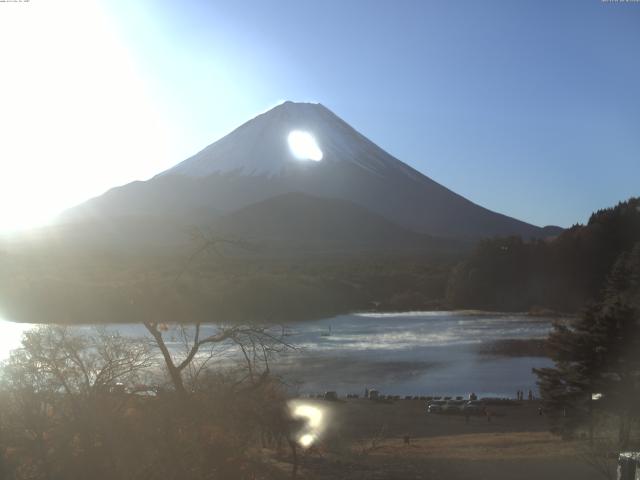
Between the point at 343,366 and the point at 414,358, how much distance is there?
124 inches

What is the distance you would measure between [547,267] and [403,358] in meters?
32.5

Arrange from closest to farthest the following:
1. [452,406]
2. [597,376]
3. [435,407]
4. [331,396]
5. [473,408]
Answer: [597,376]
[473,408]
[435,407]
[452,406]
[331,396]

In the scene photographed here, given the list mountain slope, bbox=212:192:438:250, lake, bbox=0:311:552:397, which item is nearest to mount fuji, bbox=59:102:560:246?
mountain slope, bbox=212:192:438:250

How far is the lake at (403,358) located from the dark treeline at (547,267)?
39.2 feet

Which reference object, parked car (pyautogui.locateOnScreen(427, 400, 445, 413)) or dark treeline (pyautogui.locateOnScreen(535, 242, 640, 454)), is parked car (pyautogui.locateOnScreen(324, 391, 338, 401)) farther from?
dark treeline (pyautogui.locateOnScreen(535, 242, 640, 454))

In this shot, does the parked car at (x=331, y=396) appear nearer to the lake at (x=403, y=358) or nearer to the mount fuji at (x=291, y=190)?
the lake at (x=403, y=358)

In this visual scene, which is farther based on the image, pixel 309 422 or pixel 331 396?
pixel 331 396

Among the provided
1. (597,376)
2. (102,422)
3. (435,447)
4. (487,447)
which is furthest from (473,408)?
(102,422)

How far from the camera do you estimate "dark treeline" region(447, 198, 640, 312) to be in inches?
2127

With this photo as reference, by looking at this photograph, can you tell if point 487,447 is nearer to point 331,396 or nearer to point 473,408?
point 473,408

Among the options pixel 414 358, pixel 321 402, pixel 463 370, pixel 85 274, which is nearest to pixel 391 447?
pixel 321 402

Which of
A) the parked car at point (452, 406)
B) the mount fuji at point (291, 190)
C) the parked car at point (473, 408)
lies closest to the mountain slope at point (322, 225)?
the mount fuji at point (291, 190)

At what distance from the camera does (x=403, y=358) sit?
27.4 metres

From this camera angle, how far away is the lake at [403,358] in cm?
2155
